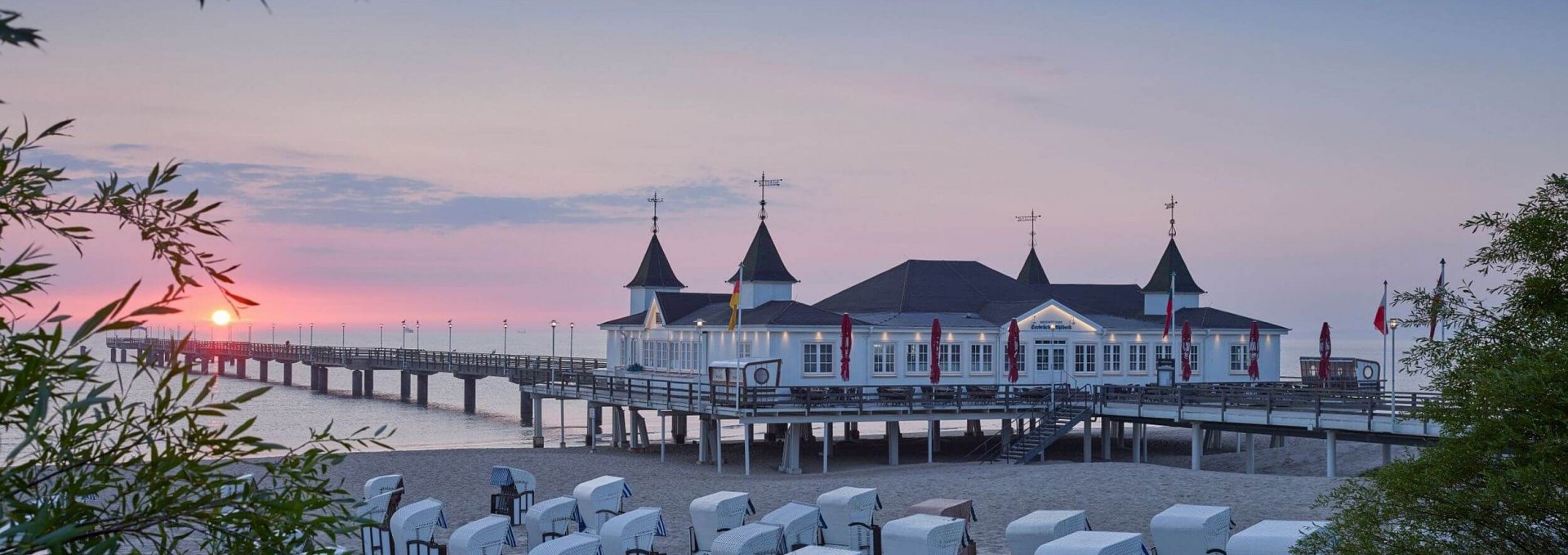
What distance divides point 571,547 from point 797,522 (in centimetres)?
354

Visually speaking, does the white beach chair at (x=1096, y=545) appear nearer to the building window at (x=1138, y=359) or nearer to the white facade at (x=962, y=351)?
the white facade at (x=962, y=351)

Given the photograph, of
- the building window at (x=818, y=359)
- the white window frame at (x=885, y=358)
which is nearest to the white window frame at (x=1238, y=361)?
the white window frame at (x=885, y=358)

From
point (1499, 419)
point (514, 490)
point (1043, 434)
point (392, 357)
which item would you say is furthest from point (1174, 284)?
point (392, 357)

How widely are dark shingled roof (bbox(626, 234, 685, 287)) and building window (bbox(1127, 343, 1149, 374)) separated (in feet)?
49.1

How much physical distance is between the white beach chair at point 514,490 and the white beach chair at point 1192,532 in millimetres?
10644

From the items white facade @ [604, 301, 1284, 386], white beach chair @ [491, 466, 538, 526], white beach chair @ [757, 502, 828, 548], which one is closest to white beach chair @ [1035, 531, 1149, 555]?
white beach chair @ [757, 502, 828, 548]

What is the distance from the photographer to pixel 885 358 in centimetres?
3538

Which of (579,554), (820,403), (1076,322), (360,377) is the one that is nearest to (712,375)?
(820,403)

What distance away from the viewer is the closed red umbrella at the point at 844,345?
3344cm

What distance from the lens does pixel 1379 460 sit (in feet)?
112

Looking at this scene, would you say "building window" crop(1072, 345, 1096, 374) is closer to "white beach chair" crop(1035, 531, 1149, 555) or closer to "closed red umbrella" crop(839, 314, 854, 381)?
"closed red umbrella" crop(839, 314, 854, 381)

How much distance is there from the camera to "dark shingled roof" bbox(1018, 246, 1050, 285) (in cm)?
5312

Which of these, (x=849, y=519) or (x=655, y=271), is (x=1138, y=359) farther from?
(x=849, y=519)

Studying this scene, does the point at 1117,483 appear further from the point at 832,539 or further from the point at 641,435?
the point at 641,435
